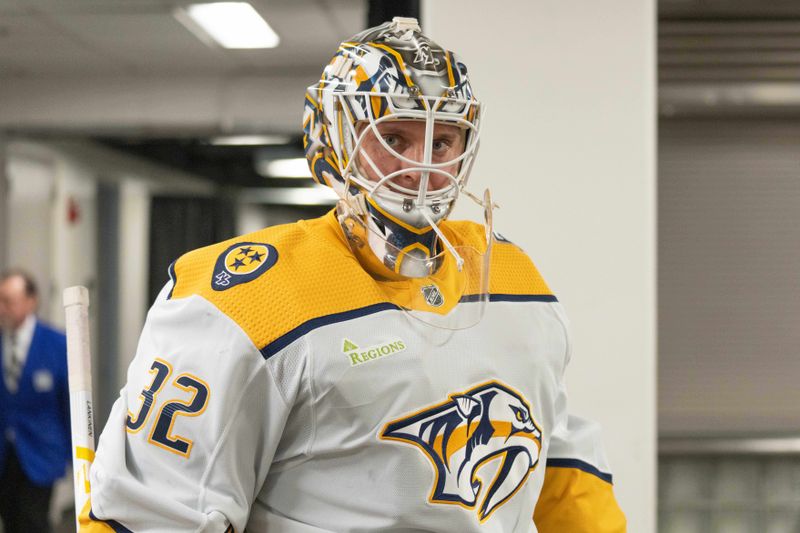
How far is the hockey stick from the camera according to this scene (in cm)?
128

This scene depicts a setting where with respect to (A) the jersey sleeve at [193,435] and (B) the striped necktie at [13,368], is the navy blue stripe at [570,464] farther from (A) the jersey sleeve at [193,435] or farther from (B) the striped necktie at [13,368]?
(B) the striped necktie at [13,368]

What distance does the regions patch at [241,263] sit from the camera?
121cm

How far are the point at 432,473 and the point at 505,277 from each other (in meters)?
0.36

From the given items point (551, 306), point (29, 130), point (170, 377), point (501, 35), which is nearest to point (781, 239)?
point (501, 35)

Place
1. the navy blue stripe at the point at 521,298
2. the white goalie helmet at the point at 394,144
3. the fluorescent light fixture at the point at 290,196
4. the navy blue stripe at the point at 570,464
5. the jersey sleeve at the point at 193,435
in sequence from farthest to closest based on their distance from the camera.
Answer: the fluorescent light fixture at the point at 290,196, the navy blue stripe at the point at 570,464, the navy blue stripe at the point at 521,298, the white goalie helmet at the point at 394,144, the jersey sleeve at the point at 193,435

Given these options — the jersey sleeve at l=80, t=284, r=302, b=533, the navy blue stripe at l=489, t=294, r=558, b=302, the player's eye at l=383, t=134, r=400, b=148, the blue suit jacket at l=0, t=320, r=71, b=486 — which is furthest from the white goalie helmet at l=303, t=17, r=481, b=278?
the blue suit jacket at l=0, t=320, r=71, b=486

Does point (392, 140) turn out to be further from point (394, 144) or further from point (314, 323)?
point (314, 323)

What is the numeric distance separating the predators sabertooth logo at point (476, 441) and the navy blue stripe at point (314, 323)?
153 millimetres

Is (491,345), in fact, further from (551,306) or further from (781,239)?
(781,239)

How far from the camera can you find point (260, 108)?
4.57 metres

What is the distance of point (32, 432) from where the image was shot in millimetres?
3818

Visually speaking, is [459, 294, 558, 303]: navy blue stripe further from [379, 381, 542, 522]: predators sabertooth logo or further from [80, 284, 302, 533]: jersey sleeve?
[80, 284, 302, 533]: jersey sleeve

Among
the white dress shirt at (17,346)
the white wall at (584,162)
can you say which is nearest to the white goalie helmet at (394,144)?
the white wall at (584,162)

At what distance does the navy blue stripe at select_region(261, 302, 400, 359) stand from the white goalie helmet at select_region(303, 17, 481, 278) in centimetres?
8
